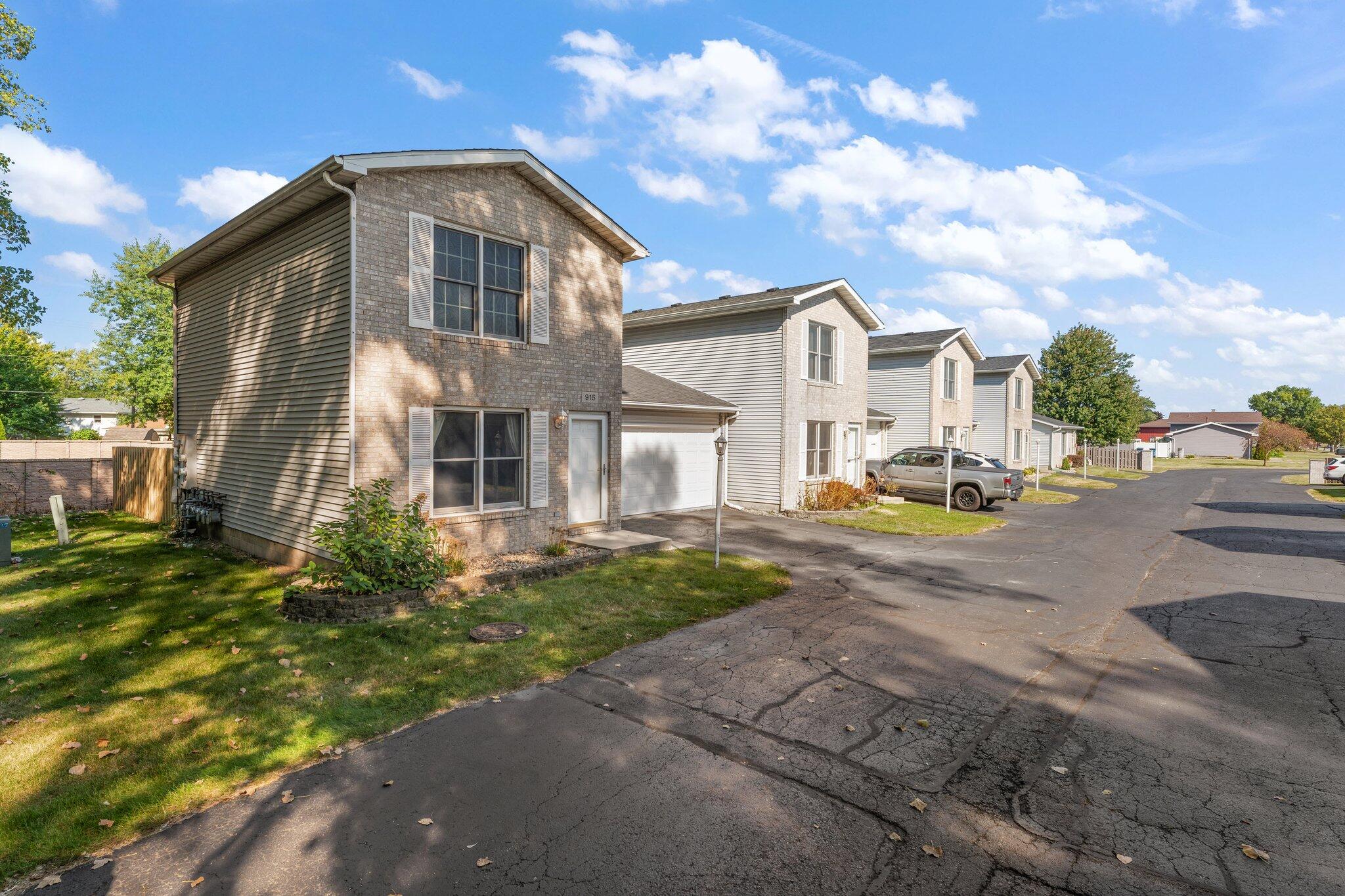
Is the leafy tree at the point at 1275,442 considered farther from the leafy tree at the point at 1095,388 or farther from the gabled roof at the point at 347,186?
the gabled roof at the point at 347,186

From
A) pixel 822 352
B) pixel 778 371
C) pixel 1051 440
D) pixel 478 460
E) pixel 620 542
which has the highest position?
pixel 822 352

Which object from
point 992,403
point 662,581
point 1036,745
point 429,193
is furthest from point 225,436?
point 992,403

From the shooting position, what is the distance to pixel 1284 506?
21.7 meters

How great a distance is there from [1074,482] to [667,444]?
2485cm

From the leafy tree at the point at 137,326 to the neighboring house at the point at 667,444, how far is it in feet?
131

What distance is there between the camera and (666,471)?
696 inches

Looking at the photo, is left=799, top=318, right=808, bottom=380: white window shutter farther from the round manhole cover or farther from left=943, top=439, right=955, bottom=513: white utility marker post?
the round manhole cover

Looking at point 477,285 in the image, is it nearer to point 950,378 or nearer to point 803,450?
point 803,450

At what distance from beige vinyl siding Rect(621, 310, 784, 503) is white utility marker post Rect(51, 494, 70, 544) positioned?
15.3 m

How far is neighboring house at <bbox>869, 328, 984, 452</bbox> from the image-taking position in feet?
87.9

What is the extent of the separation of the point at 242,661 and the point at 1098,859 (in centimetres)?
735

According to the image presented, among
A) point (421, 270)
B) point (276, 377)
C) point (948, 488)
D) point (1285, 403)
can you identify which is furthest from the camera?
point (1285, 403)

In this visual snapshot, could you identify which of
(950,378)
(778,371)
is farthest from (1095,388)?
(778,371)

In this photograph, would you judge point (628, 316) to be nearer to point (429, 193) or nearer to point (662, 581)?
point (429, 193)
